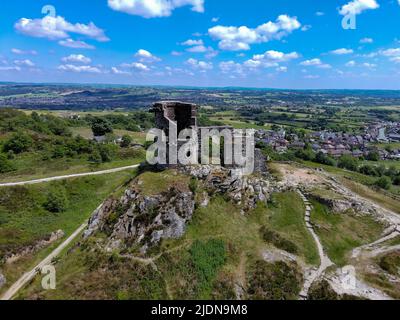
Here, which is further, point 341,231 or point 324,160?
point 324,160

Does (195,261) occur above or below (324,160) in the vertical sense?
above

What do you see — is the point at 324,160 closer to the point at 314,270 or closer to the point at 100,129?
the point at 100,129

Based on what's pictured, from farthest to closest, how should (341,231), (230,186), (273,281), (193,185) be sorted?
(230,186)
(341,231)
(193,185)
(273,281)

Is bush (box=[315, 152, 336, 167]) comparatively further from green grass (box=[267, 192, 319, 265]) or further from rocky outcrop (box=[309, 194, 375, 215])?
green grass (box=[267, 192, 319, 265])

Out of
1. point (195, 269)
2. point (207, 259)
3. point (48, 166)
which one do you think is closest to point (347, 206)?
point (207, 259)

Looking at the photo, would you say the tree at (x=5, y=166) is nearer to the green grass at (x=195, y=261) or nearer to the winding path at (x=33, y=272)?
the winding path at (x=33, y=272)

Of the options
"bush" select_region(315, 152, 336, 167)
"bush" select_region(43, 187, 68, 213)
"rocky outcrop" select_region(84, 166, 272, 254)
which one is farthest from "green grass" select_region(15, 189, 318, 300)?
"bush" select_region(315, 152, 336, 167)
